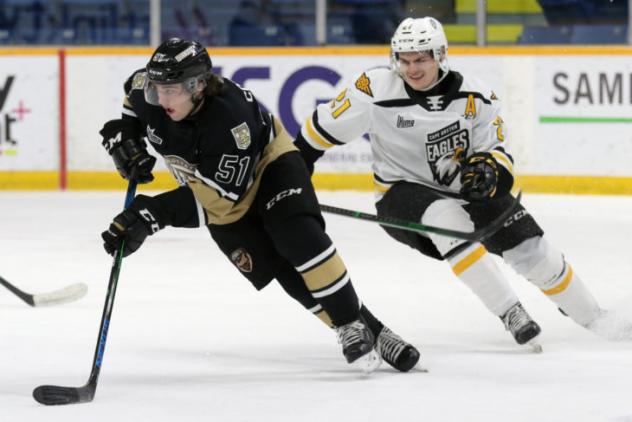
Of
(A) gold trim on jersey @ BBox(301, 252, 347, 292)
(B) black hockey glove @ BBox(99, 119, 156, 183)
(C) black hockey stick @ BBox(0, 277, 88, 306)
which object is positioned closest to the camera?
(A) gold trim on jersey @ BBox(301, 252, 347, 292)

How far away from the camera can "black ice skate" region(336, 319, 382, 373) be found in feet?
9.77

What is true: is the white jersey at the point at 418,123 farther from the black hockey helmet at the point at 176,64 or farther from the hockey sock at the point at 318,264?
the black hockey helmet at the point at 176,64

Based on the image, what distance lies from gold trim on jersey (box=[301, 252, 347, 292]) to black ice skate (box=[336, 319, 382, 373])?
12cm

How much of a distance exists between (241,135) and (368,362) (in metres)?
0.61

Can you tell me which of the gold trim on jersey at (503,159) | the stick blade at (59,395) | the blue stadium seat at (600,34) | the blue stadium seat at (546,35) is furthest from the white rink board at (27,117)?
the stick blade at (59,395)

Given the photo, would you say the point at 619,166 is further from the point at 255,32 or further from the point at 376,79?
the point at 376,79

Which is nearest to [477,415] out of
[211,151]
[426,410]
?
[426,410]

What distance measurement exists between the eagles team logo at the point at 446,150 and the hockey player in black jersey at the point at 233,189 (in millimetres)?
502

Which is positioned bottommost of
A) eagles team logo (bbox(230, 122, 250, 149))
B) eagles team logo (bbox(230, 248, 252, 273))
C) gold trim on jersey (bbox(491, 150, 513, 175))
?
eagles team logo (bbox(230, 248, 252, 273))

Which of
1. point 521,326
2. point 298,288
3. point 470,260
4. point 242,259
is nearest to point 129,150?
point 242,259

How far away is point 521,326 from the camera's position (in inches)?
132

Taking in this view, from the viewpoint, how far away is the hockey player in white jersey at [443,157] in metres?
3.40

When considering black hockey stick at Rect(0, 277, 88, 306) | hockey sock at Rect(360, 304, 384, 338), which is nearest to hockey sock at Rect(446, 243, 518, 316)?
hockey sock at Rect(360, 304, 384, 338)

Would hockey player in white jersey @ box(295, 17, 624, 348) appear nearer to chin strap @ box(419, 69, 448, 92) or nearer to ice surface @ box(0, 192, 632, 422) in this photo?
chin strap @ box(419, 69, 448, 92)
